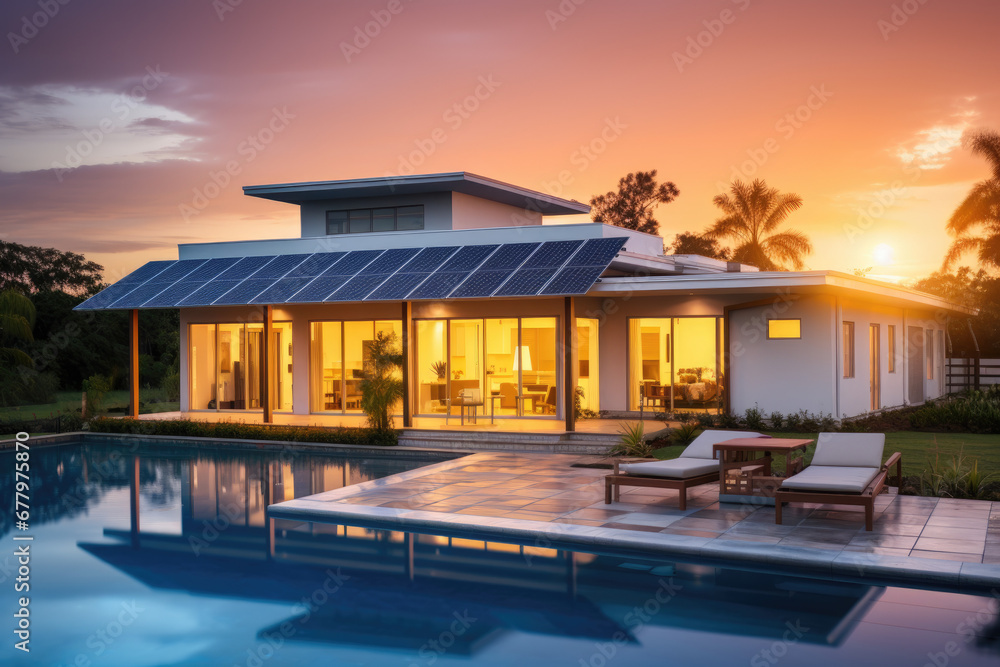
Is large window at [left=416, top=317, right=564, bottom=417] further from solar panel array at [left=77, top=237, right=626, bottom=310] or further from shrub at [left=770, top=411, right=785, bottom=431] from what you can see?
shrub at [left=770, top=411, right=785, bottom=431]

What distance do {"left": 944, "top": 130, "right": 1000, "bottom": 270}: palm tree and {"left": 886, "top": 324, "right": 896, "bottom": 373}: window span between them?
541 inches

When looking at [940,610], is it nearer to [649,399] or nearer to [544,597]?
[544,597]

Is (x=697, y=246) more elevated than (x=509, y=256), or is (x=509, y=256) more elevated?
(x=697, y=246)

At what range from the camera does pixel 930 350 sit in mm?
26766

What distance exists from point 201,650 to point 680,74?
17324mm

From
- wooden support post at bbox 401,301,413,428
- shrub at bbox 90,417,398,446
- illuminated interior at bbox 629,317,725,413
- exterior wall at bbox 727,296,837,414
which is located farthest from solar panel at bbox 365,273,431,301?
exterior wall at bbox 727,296,837,414

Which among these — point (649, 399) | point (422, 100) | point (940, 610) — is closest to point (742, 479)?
point (940, 610)

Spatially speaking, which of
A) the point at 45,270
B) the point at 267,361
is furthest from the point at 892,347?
the point at 45,270

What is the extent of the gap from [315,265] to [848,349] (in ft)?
42.3

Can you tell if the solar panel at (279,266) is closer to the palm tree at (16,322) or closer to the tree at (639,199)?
the palm tree at (16,322)

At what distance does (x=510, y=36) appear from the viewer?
18.9m

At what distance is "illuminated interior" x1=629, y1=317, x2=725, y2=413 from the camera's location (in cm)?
1966

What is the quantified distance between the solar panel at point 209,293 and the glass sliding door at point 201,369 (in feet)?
5.94

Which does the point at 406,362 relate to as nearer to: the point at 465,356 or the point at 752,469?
the point at 465,356
